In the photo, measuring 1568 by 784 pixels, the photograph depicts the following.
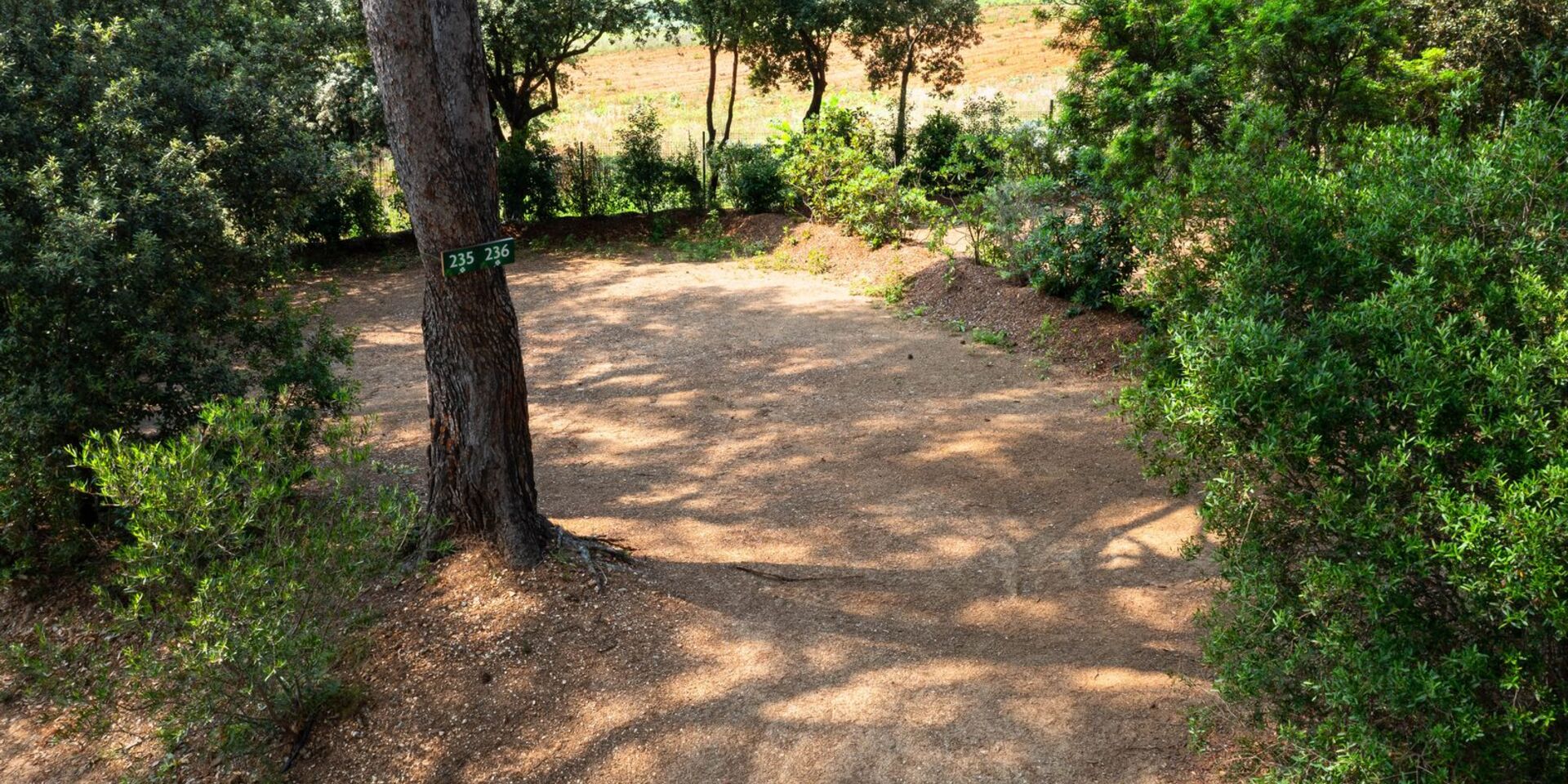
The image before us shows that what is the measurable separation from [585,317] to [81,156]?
6642 millimetres

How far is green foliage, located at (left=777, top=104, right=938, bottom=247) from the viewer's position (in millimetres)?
13805

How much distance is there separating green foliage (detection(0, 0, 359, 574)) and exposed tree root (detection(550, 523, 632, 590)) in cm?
200

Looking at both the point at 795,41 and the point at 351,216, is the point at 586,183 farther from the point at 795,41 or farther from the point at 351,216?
the point at 795,41

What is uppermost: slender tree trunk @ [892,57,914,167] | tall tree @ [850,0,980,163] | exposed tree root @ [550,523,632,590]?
tall tree @ [850,0,980,163]

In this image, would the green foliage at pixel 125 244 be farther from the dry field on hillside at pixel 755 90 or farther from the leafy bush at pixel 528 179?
the dry field on hillside at pixel 755 90

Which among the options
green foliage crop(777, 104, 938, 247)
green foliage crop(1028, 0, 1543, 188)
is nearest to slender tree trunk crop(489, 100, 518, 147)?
green foliage crop(777, 104, 938, 247)

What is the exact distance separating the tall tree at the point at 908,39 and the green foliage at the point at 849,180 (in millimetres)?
2748

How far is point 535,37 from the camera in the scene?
15.5 metres

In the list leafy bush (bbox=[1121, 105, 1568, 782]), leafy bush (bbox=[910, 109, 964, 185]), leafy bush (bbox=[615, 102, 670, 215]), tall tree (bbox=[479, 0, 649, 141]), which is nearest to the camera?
leafy bush (bbox=[1121, 105, 1568, 782])

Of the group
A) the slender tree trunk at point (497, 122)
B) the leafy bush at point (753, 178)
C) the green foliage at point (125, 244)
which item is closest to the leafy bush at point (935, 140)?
the leafy bush at point (753, 178)

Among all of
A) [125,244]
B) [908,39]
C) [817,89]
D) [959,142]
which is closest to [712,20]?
[817,89]

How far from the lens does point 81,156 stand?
5.61 m

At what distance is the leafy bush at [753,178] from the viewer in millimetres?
16844

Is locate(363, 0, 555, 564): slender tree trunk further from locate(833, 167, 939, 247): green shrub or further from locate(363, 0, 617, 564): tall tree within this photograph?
locate(833, 167, 939, 247): green shrub
